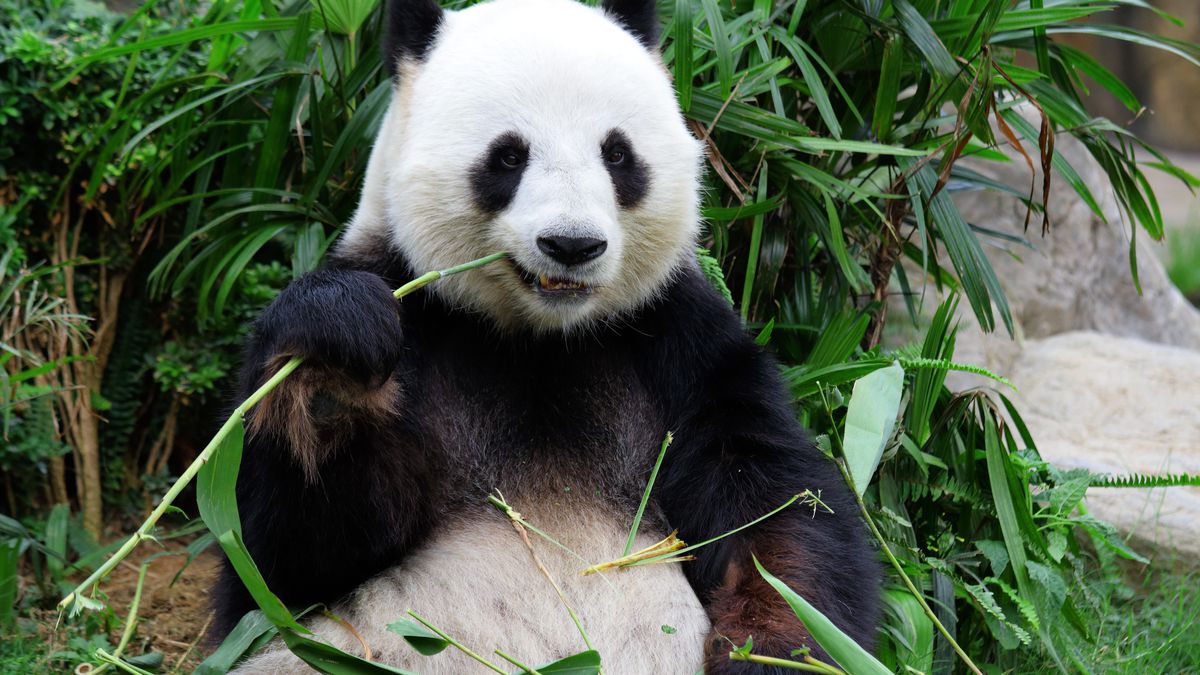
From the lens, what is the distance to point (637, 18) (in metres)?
3.28

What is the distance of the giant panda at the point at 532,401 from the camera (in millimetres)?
2664

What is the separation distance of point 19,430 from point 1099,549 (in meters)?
3.84

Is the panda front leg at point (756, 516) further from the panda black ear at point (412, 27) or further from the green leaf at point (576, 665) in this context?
the panda black ear at point (412, 27)

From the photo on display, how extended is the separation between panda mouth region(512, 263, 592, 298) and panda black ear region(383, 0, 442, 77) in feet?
2.30

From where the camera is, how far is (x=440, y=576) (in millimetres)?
2854

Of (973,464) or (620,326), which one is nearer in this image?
(620,326)

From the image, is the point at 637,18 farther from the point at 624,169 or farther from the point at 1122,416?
the point at 1122,416

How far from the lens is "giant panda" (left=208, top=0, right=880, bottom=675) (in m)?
2.66

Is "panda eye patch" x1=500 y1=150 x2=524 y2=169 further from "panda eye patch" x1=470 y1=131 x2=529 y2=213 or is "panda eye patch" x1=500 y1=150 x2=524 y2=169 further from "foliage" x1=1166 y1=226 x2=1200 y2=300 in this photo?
"foliage" x1=1166 y1=226 x2=1200 y2=300

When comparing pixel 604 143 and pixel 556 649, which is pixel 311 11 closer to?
pixel 604 143

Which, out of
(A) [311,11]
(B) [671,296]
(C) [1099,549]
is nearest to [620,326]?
(B) [671,296]

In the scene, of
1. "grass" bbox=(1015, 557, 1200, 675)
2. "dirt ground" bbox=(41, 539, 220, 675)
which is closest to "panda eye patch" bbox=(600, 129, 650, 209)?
"dirt ground" bbox=(41, 539, 220, 675)

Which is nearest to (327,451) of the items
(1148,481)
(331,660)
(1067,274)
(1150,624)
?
(331,660)

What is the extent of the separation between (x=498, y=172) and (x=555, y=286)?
1.01 feet
